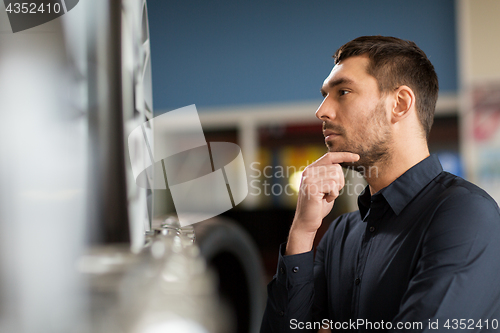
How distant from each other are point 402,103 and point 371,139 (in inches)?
4.2

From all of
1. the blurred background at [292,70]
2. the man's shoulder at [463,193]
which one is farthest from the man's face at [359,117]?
the blurred background at [292,70]

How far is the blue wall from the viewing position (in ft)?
7.26

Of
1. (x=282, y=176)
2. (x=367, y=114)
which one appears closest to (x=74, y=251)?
(x=367, y=114)

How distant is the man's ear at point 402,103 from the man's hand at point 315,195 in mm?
128

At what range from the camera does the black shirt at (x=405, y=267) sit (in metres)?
0.61

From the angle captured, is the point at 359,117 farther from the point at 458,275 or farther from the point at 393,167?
the point at 458,275

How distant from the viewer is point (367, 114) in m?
0.86

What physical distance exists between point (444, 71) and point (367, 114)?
150cm

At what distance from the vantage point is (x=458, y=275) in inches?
24.0

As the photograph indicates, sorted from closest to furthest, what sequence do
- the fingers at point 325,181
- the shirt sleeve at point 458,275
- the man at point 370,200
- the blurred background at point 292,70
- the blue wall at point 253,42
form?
the shirt sleeve at point 458,275
the man at point 370,200
the fingers at point 325,181
the blurred background at point 292,70
the blue wall at point 253,42

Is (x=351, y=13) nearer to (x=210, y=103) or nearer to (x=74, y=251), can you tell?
(x=210, y=103)

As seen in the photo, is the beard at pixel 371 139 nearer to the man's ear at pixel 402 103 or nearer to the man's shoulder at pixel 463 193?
the man's ear at pixel 402 103

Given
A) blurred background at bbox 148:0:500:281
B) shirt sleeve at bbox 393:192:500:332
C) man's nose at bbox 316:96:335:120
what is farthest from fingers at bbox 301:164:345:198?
blurred background at bbox 148:0:500:281

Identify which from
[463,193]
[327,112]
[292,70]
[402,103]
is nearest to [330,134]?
[327,112]
